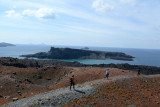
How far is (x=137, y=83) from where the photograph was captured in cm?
2073

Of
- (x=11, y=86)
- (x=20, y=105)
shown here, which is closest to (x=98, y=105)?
(x=20, y=105)

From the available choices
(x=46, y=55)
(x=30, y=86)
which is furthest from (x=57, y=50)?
(x=30, y=86)

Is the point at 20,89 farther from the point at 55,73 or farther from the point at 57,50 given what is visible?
the point at 57,50

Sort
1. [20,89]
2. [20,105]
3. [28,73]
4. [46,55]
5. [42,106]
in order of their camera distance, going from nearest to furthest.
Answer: [42,106], [20,105], [20,89], [28,73], [46,55]

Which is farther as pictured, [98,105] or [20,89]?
[20,89]

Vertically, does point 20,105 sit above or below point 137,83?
below

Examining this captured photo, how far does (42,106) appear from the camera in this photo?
1396 centimetres

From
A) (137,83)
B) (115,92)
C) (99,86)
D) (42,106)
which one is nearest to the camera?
(42,106)

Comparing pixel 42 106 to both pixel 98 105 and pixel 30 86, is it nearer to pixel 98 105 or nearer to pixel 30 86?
pixel 98 105

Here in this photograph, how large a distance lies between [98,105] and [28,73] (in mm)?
23400

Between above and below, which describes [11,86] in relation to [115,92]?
below

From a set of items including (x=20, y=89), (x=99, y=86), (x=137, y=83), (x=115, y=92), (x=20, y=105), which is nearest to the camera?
(x=20, y=105)

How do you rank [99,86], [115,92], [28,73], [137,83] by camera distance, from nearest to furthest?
[115,92] → [99,86] → [137,83] → [28,73]

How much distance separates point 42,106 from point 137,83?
13.3 metres
